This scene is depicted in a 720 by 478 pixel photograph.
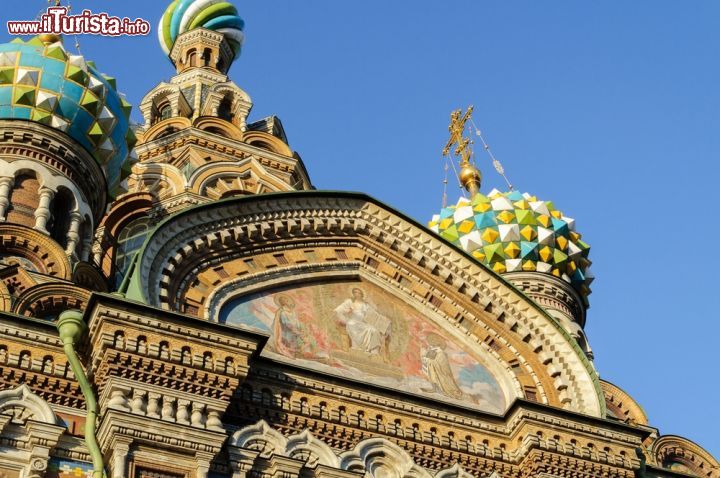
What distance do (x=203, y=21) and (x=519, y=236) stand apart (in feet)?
21.4

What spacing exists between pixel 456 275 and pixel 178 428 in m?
3.14

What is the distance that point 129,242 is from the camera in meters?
12.9

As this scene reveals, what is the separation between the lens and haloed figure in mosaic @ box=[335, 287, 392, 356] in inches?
339

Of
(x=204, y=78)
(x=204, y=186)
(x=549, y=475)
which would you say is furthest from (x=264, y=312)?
(x=204, y=78)

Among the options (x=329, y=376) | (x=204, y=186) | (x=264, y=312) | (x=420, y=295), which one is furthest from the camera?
(x=204, y=186)

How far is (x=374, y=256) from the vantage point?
9.38m

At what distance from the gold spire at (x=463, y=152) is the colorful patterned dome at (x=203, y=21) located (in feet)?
11.0

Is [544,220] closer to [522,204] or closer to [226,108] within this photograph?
[522,204]

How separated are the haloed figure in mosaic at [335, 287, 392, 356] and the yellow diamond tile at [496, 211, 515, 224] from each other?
5.33 meters

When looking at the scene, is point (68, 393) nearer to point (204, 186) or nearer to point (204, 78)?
point (204, 186)

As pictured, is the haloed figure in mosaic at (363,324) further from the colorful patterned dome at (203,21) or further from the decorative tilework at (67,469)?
the colorful patterned dome at (203,21)

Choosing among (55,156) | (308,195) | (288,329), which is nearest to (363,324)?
(288,329)

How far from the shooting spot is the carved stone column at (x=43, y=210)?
33.0 feet

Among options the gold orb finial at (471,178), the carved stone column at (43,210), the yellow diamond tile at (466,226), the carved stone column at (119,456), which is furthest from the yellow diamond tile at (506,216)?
the carved stone column at (119,456)
